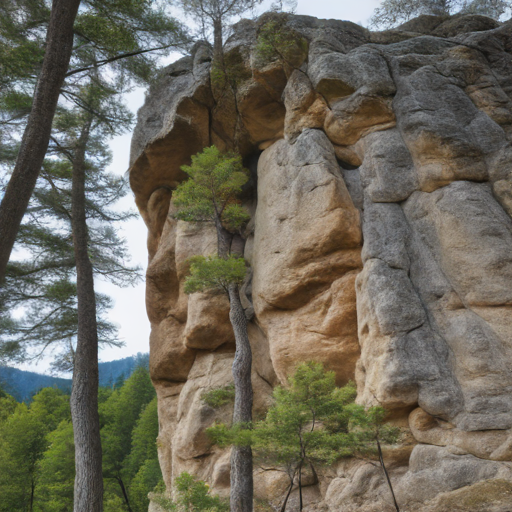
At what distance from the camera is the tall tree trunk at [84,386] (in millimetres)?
10250

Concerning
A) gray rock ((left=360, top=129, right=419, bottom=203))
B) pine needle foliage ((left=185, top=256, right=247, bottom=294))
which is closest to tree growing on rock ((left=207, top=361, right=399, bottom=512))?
pine needle foliage ((left=185, top=256, right=247, bottom=294))

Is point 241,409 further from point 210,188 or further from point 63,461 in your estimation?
point 63,461

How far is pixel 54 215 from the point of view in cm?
1495

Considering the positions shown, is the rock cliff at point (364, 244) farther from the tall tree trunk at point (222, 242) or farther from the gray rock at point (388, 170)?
the tall tree trunk at point (222, 242)

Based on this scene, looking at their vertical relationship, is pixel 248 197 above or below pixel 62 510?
above

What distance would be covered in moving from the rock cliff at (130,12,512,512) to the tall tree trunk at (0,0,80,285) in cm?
586

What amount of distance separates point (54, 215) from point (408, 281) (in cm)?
1142

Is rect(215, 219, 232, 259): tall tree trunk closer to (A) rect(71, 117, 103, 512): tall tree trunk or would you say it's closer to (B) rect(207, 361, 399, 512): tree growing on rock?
(A) rect(71, 117, 103, 512): tall tree trunk

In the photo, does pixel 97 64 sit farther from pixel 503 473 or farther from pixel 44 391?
pixel 44 391

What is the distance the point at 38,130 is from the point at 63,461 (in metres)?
14.0

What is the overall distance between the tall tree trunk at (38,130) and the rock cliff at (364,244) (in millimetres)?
5861

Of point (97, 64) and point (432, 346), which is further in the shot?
point (97, 64)

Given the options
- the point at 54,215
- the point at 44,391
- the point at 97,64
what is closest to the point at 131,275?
the point at 54,215

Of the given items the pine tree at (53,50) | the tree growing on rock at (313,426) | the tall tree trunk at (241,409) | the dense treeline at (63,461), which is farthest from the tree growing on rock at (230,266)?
the dense treeline at (63,461)
